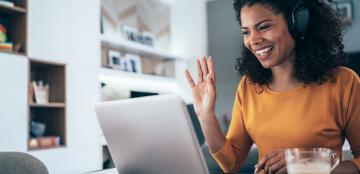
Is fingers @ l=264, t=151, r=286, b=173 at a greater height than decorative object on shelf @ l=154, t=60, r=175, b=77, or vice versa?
decorative object on shelf @ l=154, t=60, r=175, b=77

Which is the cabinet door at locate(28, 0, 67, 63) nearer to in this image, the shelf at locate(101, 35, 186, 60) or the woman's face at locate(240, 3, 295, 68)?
the shelf at locate(101, 35, 186, 60)

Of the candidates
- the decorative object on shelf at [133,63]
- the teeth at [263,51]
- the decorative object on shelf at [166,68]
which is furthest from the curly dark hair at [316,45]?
the decorative object on shelf at [166,68]

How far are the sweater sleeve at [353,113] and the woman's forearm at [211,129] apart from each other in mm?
409

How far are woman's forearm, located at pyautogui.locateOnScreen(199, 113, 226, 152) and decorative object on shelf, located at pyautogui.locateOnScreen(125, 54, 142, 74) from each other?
3.07 m

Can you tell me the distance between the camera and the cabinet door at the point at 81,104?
308 centimetres

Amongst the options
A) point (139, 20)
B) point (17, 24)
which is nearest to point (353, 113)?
point (17, 24)

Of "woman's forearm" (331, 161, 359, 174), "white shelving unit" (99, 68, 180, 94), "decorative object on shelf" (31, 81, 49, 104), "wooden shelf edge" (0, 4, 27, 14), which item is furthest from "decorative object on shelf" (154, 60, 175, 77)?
"woman's forearm" (331, 161, 359, 174)

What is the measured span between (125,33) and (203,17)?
4.59 ft

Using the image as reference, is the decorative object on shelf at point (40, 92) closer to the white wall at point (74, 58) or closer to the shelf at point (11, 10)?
the white wall at point (74, 58)

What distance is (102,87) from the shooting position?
383cm

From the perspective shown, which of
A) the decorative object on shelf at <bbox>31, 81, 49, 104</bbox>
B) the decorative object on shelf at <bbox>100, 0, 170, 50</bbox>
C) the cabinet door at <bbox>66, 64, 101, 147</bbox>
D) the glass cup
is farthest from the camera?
the decorative object on shelf at <bbox>100, 0, 170, 50</bbox>

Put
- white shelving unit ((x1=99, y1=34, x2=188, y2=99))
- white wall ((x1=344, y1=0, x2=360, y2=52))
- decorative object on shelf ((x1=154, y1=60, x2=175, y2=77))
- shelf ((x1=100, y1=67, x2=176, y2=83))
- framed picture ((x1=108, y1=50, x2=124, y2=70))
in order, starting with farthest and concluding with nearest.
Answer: decorative object on shelf ((x1=154, y1=60, x2=175, y2=77))
white wall ((x1=344, y1=0, x2=360, y2=52))
framed picture ((x1=108, y1=50, x2=124, y2=70))
white shelving unit ((x1=99, y1=34, x2=188, y2=99))
shelf ((x1=100, y1=67, x2=176, y2=83))

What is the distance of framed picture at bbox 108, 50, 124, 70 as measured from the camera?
13.0 ft

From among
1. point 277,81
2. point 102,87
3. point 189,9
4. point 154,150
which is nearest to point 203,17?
point 189,9
